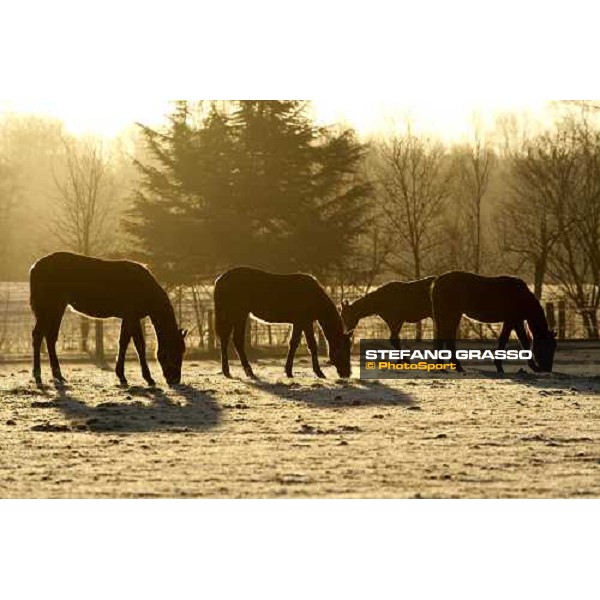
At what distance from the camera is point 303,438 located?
429 inches

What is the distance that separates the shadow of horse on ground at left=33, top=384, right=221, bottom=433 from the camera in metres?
11.8

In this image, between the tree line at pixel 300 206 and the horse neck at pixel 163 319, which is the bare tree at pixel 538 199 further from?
the horse neck at pixel 163 319

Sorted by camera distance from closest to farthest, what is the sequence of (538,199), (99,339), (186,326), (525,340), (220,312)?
(220,312)
(525,340)
(538,199)
(99,339)
(186,326)

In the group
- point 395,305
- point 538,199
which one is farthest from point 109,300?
point 538,199

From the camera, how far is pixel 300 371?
1847cm

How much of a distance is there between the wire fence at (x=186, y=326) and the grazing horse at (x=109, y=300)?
5.85m

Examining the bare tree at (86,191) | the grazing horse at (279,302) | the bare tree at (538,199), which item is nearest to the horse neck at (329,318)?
the grazing horse at (279,302)

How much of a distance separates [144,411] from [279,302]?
15.7ft

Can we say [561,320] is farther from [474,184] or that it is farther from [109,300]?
[109,300]

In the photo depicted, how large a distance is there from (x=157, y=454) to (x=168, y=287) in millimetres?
13271

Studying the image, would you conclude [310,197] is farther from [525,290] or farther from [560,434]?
[560,434]

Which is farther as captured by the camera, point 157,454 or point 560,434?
point 560,434

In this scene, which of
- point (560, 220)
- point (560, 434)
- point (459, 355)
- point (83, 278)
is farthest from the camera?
point (560, 220)

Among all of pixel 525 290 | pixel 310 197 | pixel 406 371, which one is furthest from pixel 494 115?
pixel 310 197
